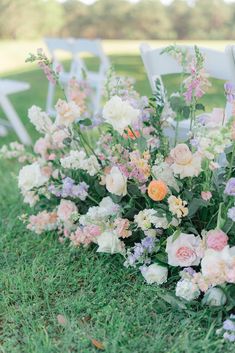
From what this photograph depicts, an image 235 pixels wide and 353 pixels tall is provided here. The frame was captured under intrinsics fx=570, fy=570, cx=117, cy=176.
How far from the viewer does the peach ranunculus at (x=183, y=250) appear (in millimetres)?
2119

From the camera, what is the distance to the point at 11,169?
3.99 meters

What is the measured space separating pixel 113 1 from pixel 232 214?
51.1ft

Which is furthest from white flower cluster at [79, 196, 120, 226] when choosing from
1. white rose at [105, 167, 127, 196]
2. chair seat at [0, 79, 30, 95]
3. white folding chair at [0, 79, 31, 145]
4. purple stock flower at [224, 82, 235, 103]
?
chair seat at [0, 79, 30, 95]

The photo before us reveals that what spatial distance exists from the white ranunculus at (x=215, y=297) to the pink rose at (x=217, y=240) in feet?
0.48

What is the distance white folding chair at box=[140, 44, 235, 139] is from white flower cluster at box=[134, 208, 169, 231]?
0.59 metres

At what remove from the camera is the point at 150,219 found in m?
2.19

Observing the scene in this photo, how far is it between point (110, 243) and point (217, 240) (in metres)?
0.50

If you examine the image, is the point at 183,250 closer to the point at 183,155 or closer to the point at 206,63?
the point at 183,155

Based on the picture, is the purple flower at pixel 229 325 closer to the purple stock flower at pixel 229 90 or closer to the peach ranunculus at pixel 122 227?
the peach ranunculus at pixel 122 227

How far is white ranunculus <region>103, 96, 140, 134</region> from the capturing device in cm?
209

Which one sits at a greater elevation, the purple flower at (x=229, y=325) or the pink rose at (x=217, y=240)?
the pink rose at (x=217, y=240)

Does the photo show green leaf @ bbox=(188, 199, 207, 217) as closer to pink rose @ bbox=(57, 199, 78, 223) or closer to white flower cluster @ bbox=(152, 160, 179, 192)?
white flower cluster @ bbox=(152, 160, 179, 192)

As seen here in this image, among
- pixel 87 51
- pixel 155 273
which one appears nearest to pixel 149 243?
pixel 155 273

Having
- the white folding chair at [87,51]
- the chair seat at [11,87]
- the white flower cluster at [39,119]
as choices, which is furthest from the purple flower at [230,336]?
the white folding chair at [87,51]
